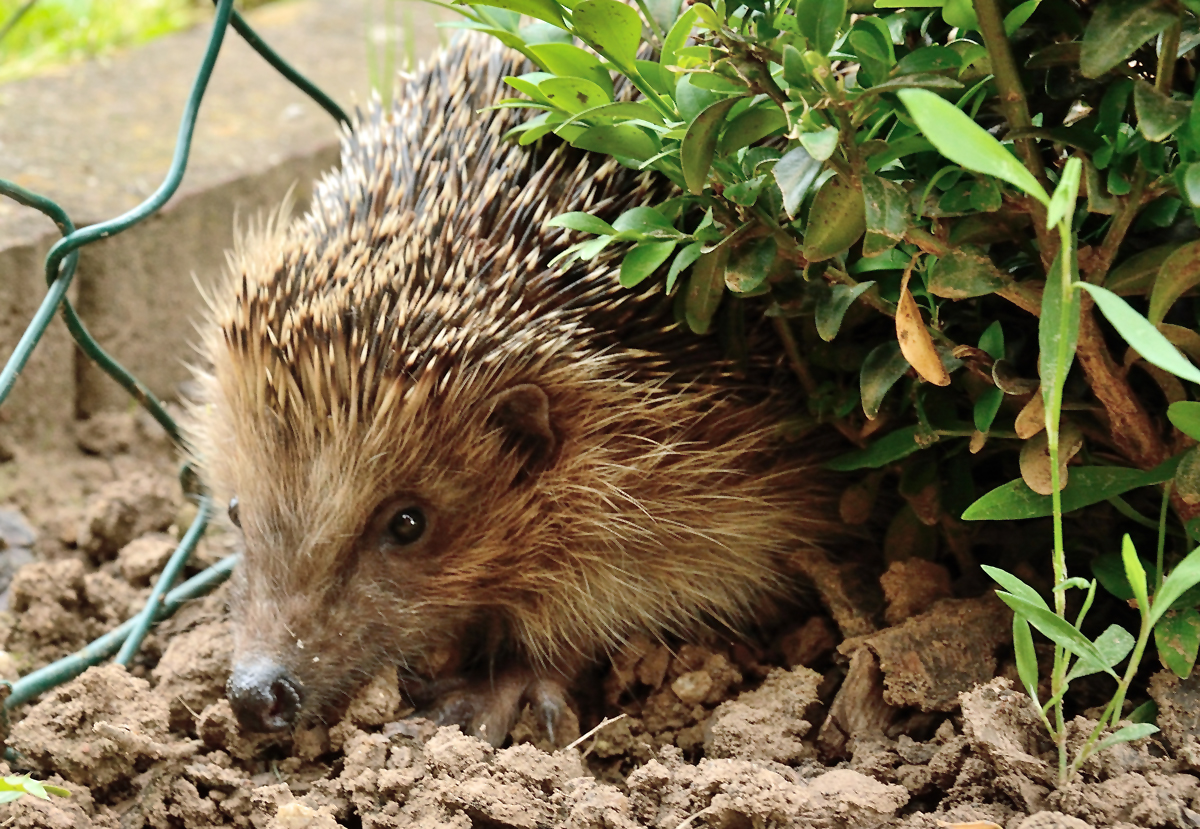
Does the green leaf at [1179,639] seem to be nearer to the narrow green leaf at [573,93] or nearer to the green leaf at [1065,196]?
the green leaf at [1065,196]

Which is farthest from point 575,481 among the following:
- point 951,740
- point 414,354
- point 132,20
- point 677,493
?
point 132,20

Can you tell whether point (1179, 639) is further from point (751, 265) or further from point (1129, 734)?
point (751, 265)

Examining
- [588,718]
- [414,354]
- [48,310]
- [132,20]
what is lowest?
[588,718]

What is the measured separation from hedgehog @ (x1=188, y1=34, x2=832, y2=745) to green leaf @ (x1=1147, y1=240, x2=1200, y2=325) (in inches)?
24.9

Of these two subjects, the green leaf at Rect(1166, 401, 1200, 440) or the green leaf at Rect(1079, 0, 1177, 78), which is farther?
the green leaf at Rect(1166, 401, 1200, 440)

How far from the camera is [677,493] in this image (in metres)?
1.78

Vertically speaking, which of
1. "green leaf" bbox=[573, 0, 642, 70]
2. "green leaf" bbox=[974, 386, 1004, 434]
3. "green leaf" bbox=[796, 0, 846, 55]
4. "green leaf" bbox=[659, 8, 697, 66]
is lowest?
"green leaf" bbox=[974, 386, 1004, 434]

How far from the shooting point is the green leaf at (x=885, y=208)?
112 centimetres

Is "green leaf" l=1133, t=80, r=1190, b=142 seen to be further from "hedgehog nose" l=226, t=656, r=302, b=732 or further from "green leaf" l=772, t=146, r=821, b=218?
"hedgehog nose" l=226, t=656, r=302, b=732

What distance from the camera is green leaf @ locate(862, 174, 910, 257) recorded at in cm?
112

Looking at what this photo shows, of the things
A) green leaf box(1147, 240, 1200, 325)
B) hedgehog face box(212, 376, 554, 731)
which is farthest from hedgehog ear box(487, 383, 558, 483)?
green leaf box(1147, 240, 1200, 325)

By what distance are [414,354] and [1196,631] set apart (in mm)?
1055

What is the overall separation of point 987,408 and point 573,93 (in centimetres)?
62

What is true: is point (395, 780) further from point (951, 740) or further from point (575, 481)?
point (951, 740)
